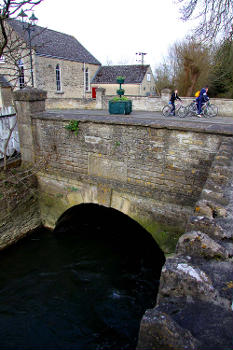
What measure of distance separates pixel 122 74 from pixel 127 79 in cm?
117

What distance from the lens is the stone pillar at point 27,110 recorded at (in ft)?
26.0

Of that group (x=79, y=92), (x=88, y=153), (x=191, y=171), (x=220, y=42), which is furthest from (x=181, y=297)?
(x=79, y=92)

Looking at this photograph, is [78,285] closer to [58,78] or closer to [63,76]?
[58,78]

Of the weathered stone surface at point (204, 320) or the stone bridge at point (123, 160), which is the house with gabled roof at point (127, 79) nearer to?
the stone bridge at point (123, 160)

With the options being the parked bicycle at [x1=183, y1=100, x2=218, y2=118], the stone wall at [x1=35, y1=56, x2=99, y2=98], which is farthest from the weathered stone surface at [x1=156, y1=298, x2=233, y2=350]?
the stone wall at [x1=35, y1=56, x2=99, y2=98]

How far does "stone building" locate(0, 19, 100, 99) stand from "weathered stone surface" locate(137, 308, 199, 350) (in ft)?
72.3

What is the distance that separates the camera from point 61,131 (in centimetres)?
768

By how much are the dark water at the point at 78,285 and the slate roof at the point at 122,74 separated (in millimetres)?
23632

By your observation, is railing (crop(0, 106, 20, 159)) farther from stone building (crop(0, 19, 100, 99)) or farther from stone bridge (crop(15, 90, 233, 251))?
stone building (crop(0, 19, 100, 99))

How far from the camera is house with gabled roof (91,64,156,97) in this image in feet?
96.3

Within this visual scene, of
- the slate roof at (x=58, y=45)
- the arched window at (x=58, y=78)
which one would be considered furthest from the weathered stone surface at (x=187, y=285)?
the arched window at (x=58, y=78)

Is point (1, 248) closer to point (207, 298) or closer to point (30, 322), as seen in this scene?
point (30, 322)

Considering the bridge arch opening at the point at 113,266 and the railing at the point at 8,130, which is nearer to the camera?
the bridge arch opening at the point at 113,266

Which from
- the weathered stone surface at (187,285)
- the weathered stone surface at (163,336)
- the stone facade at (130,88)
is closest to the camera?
the weathered stone surface at (163,336)
